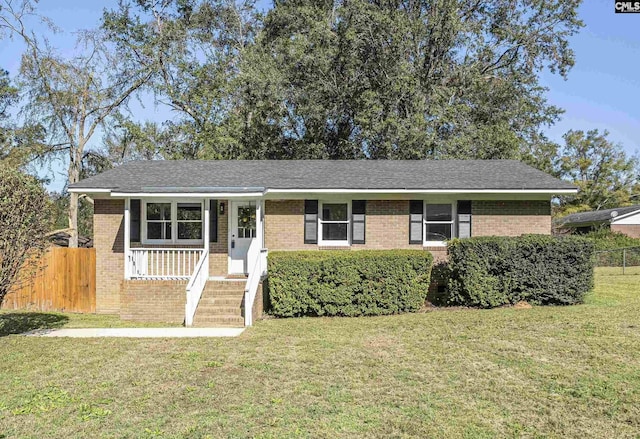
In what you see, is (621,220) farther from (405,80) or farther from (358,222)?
(358,222)

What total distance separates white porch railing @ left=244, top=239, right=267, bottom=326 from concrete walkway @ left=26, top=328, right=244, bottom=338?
1.90 ft

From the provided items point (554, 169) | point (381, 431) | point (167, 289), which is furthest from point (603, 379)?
point (554, 169)

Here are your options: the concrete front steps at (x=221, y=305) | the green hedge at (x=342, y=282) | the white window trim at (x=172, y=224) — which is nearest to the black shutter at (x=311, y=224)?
the green hedge at (x=342, y=282)

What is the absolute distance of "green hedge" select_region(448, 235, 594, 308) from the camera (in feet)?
40.1

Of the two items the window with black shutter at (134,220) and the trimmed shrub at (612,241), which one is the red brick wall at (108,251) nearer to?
the window with black shutter at (134,220)

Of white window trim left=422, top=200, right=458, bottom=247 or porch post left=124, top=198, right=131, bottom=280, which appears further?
white window trim left=422, top=200, right=458, bottom=247

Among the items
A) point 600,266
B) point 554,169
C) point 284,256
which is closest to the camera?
point 284,256

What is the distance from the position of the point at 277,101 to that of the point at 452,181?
12.2m

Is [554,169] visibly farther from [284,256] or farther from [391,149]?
[284,256]

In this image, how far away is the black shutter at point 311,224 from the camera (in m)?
14.7

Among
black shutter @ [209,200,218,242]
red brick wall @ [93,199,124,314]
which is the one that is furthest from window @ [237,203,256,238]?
red brick wall @ [93,199,124,314]

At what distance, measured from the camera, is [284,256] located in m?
12.0

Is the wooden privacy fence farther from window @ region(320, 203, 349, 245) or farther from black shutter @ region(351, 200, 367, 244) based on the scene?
black shutter @ region(351, 200, 367, 244)

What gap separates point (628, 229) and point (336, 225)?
31826mm
